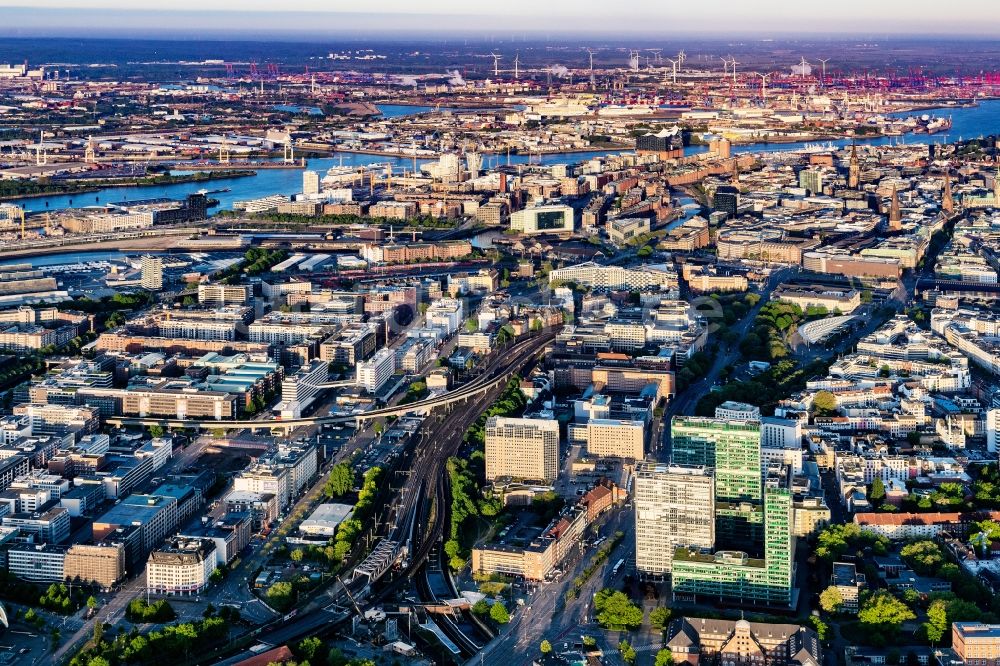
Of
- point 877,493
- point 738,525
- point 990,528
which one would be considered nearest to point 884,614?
point 738,525

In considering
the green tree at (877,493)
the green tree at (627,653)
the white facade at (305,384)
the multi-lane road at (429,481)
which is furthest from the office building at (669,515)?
the white facade at (305,384)

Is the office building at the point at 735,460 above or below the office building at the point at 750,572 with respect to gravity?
above

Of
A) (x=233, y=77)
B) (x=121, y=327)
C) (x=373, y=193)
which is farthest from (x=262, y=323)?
(x=233, y=77)

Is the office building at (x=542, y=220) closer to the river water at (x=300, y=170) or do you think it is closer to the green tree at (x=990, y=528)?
the river water at (x=300, y=170)

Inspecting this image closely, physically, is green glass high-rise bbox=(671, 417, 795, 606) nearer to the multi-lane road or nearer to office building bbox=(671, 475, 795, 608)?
office building bbox=(671, 475, 795, 608)

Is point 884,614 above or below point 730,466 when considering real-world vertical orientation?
below

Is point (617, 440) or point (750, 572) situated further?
point (617, 440)

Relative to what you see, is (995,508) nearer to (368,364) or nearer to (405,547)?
(405,547)

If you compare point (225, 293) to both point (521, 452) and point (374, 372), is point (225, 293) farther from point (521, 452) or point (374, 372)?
point (521, 452)
